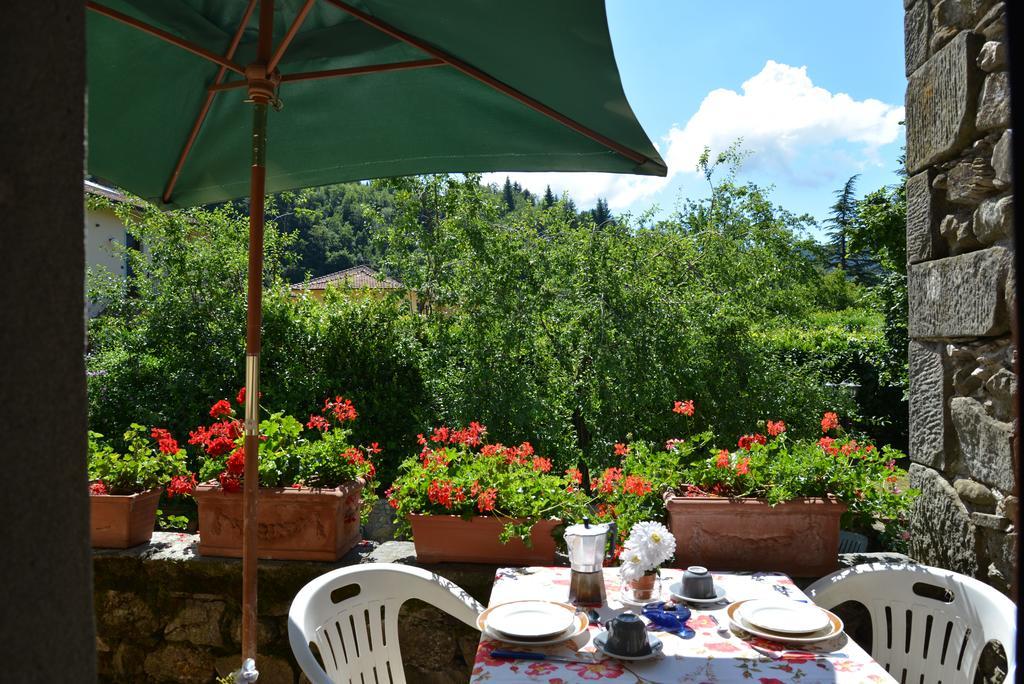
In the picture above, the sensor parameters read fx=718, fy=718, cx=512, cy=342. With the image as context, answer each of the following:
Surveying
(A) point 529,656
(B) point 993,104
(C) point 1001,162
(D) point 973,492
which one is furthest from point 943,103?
(A) point 529,656

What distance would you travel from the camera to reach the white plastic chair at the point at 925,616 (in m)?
1.68

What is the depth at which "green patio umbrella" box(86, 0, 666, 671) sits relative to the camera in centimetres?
187

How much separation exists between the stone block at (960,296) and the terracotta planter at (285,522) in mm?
1914

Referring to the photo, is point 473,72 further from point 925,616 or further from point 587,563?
point 925,616

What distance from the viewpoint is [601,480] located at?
2.36 meters

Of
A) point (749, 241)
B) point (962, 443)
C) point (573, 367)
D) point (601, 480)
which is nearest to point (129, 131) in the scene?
point (601, 480)

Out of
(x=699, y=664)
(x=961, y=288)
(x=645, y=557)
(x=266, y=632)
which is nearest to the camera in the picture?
(x=699, y=664)

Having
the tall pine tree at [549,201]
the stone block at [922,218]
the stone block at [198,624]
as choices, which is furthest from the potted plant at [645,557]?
the tall pine tree at [549,201]

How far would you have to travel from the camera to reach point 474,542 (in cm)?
230

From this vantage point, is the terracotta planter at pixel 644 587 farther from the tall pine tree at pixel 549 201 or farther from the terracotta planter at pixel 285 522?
the tall pine tree at pixel 549 201

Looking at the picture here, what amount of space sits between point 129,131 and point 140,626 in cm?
164

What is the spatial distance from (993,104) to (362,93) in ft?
5.72

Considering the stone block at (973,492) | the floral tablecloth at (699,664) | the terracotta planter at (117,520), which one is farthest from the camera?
the terracotta planter at (117,520)

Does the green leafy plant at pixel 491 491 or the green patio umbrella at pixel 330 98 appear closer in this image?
the green patio umbrella at pixel 330 98
